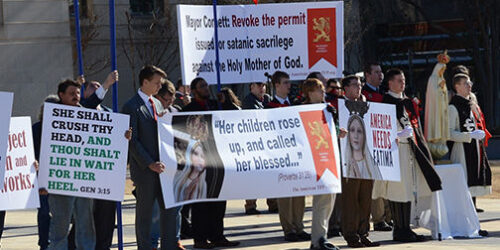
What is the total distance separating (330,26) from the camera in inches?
623

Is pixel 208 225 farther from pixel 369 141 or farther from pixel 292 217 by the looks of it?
pixel 369 141

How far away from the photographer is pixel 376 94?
1291cm

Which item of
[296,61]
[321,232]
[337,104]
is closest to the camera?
[321,232]

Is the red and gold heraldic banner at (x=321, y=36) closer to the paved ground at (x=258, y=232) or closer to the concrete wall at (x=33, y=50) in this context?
the paved ground at (x=258, y=232)

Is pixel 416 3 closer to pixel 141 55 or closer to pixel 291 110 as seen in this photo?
pixel 141 55

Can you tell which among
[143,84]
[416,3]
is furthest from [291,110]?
[416,3]

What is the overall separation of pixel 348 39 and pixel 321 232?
24965 mm

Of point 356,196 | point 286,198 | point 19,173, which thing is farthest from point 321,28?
point 19,173

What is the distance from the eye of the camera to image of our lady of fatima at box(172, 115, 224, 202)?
10922 mm

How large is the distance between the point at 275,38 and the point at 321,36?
2.14 ft

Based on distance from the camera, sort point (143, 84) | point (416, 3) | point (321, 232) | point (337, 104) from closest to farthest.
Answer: point (143, 84)
point (321, 232)
point (337, 104)
point (416, 3)

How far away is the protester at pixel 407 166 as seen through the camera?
41.3ft

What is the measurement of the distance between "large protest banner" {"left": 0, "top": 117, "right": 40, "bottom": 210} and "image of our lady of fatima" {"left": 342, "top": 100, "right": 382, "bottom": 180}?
3.41m

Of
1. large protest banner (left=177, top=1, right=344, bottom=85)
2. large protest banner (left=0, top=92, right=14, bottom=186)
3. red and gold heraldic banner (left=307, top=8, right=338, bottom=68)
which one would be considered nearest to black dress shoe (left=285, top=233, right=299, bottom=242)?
large protest banner (left=177, top=1, right=344, bottom=85)
